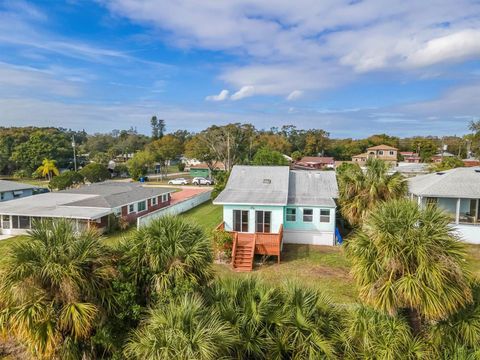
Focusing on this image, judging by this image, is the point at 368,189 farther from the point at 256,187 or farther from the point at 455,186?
the point at 455,186

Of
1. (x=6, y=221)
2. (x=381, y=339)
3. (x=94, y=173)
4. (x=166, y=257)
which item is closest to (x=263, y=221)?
(x=166, y=257)

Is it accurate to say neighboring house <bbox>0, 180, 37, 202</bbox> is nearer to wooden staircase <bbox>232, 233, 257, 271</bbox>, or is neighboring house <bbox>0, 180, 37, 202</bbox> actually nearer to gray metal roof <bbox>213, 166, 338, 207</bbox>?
gray metal roof <bbox>213, 166, 338, 207</bbox>

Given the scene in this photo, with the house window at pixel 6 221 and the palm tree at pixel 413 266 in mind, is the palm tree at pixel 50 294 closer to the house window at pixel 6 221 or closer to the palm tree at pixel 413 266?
the palm tree at pixel 413 266

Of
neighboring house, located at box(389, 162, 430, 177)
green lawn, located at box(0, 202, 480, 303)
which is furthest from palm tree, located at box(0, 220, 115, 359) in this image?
neighboring house, located at box(389, 162, 430, 177)

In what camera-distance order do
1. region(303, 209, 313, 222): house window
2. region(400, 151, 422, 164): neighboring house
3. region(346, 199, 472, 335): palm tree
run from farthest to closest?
region(400, 151, 422, 164): neighboring house
region(303, 209, 313, 222): house window
region(346, 199, 472, 335): palm tree

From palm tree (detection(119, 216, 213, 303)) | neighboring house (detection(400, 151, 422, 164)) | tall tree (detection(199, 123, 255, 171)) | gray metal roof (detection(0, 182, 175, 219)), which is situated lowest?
gray metal roof (detection(0, 182, 175, 219))

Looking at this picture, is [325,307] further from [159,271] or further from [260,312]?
[159,271]
